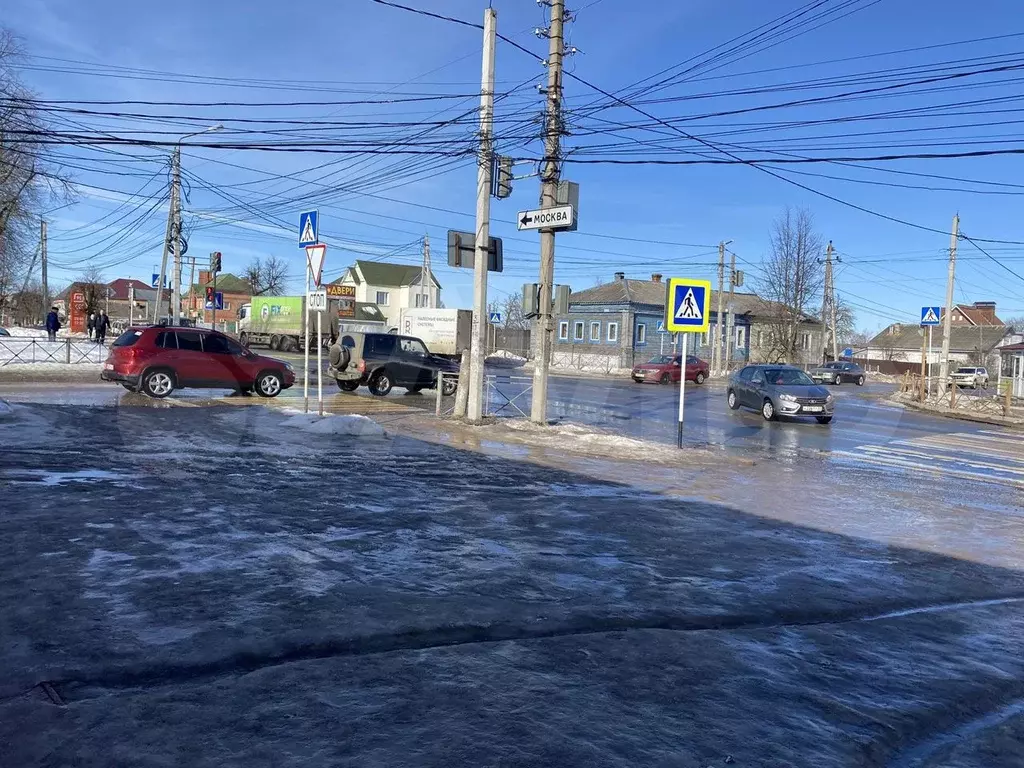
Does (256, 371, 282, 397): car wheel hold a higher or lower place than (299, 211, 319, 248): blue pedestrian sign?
lower

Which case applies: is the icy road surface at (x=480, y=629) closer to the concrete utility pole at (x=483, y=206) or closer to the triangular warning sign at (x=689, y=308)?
the triangular warning sign at (x=689, y=308)

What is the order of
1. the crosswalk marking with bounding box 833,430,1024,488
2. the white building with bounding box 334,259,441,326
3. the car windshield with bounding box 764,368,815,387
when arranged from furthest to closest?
1. the white building with bounding box 334,259,441,326
2. the car windshield with bounding box 764,368,815,387
3. the crosswalk marking with bounding box 833,430,1024,488

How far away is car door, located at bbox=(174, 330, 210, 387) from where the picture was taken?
18.1m

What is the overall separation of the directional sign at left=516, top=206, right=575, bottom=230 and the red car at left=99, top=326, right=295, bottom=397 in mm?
7624

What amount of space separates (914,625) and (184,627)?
4.78 meters

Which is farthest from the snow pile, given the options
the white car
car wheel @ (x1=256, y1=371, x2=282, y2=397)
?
the white car

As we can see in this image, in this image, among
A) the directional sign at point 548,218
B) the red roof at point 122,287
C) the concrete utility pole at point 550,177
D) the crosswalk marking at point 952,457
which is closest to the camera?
the crosswalk marking at point 952,457

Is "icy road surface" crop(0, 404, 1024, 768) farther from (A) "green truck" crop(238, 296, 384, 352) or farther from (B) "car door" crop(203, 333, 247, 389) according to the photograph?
(A) "green truck" crop(238, 296, 384, 352)

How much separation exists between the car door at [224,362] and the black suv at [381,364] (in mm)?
3664

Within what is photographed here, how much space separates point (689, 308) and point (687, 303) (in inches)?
3.9

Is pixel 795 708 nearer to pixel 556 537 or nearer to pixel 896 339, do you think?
pixel 556 537

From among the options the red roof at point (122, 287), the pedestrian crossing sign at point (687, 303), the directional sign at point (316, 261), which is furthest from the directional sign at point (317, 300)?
the red roof at point (122, 287)

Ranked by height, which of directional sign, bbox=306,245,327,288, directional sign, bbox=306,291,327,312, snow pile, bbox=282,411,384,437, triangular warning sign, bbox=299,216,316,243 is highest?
triangular warning sign, bbox=299,216,316,243

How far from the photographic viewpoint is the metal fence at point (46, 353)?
2667cm
